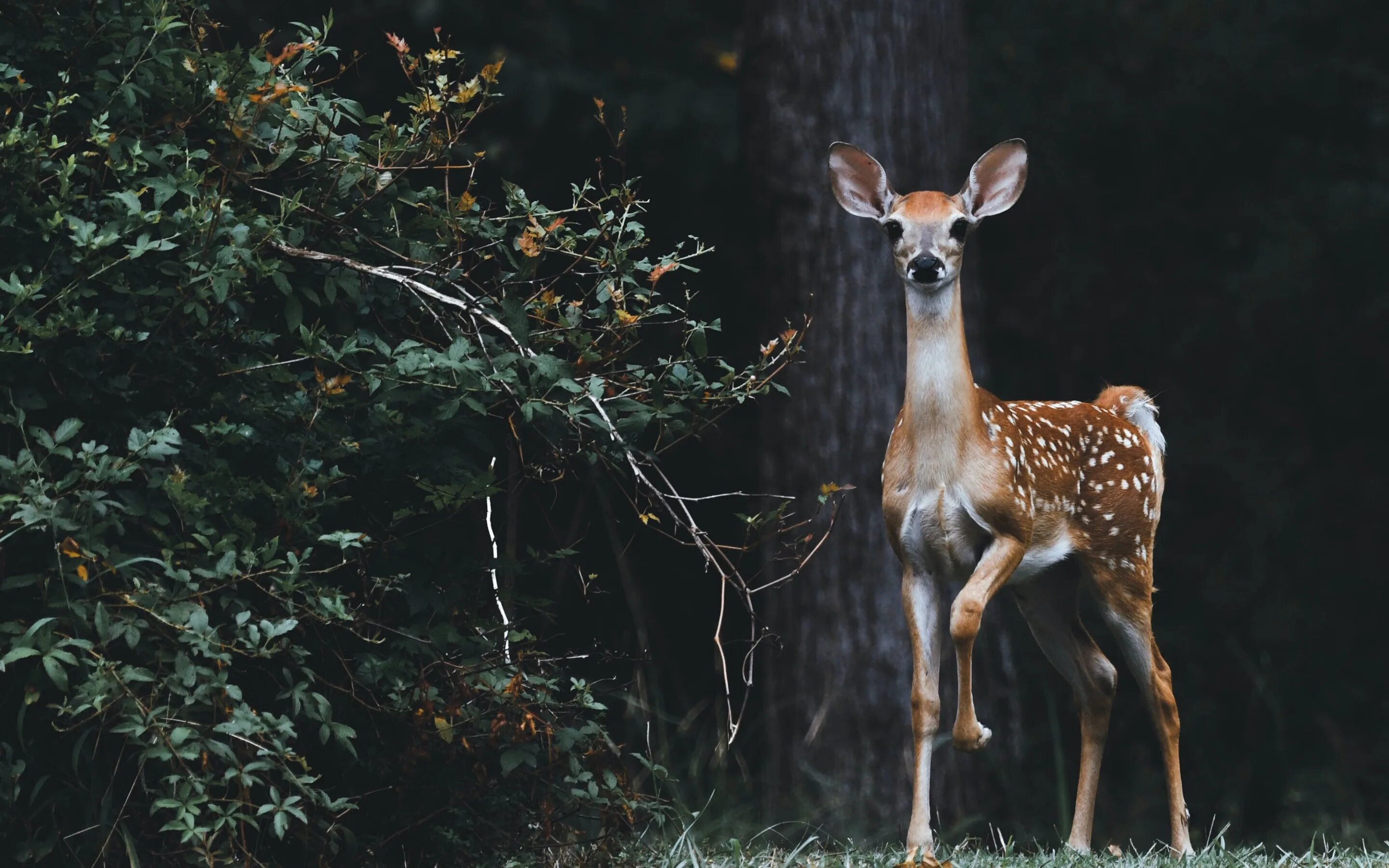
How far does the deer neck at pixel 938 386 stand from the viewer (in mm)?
4406

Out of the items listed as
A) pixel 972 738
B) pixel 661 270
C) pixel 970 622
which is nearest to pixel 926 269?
pixel 661 270

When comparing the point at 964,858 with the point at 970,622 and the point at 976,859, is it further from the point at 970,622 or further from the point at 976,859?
the point at 970,622

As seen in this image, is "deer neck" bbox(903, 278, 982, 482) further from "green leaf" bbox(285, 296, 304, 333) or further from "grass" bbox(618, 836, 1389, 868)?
"green leaf" bbox(285, 296, 304, 333)

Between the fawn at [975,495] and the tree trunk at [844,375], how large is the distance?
154 cm

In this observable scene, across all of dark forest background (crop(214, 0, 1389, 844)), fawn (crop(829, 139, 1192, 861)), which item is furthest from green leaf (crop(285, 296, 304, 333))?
dark forest background (crop(214, 0, 1389, 844))

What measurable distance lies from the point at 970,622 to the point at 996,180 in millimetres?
1213

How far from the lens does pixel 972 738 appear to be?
4.27 m

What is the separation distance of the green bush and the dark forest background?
2372 millimetres

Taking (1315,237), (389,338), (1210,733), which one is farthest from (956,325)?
(1210,733)

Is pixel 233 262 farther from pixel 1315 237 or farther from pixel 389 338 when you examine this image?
pixel 1315 237

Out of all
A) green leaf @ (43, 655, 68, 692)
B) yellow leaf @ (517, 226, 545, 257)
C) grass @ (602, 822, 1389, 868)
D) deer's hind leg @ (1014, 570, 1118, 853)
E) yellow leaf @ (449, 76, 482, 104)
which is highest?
yellow leaf @ (449, 76, 482, 104)

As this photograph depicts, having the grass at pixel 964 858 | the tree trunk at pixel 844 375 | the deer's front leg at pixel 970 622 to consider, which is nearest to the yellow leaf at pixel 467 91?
the deer's front leg at pixel 970 622

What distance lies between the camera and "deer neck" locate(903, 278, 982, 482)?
4406 mm

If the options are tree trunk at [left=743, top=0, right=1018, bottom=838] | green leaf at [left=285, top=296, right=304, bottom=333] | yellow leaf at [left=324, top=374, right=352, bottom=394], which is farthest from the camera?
tree trunk at [left=743, top=0, right=1018, bottom=838]
